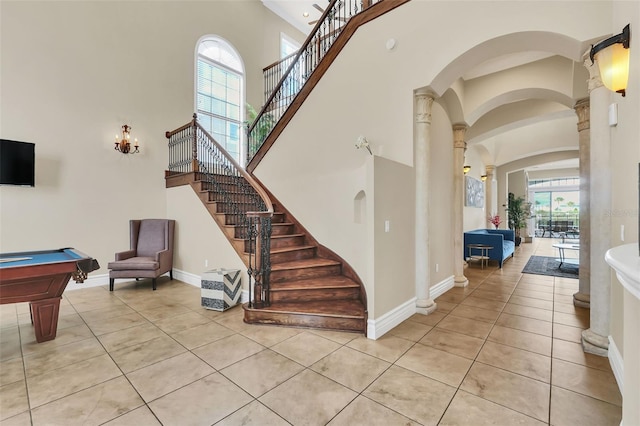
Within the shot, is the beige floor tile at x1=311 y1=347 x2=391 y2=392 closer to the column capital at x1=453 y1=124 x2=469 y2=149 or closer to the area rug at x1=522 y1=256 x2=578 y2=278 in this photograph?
the column capital at x1=453 y1=124 x2=469 y2=149

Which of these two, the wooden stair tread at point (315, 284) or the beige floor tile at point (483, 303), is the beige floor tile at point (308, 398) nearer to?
the wooden stair tread at point (315, 284)

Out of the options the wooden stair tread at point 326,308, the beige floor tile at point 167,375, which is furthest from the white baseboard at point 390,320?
the beige floor tile at point 167,375

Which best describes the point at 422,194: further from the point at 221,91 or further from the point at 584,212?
the point at 221,91

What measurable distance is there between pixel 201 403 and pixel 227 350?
0.77 metres

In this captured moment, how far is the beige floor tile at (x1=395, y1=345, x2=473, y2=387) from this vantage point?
2.32m

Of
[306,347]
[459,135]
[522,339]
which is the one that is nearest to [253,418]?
[306,347]

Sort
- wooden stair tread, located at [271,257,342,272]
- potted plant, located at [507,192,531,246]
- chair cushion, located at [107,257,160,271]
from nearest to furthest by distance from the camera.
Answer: wooden stair tread, located at [271,257,342,272]
chair cushion, located at [107,257,160,271]
potted plant, located at [507,192,531,246]

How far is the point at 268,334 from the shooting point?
312 centimetres

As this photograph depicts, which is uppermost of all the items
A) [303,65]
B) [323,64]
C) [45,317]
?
[303,65]

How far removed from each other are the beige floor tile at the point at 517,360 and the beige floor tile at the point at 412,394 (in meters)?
0.68

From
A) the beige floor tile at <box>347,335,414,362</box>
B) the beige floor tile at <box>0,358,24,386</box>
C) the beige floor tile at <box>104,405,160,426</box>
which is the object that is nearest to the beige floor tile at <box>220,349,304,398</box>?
the beige floor tile at <box>104,405,160,426</box>

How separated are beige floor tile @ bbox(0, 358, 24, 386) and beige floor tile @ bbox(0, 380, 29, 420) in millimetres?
82

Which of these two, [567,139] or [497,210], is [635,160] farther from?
[497,210]

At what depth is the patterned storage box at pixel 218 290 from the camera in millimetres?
3842
